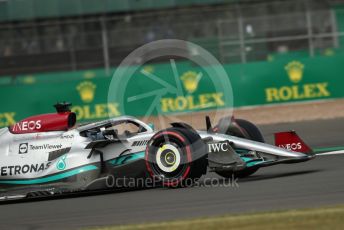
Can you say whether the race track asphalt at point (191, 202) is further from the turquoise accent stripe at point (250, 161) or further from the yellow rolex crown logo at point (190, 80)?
the yellow rolex crown logo at point (190, 80)

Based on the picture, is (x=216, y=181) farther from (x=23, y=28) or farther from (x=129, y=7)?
(x=129, y=7)

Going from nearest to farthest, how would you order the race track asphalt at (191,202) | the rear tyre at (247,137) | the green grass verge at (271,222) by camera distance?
the green grass verge at (271,222)
the race track asphalt at (191,202)
the rear tyre at (247,137)

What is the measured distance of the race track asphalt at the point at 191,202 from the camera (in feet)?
25.7

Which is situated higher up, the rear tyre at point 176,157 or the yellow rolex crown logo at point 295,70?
the yellow rolex crown logo at point 295,70

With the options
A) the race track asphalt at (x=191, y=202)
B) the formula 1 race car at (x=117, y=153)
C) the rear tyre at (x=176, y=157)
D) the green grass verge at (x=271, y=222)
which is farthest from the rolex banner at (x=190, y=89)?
the green grass verge at (x=271, y=222)

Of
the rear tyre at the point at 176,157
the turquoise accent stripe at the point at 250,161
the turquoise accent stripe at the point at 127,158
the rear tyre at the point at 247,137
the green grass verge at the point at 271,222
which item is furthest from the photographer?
the rear tyre at the point at 247,137

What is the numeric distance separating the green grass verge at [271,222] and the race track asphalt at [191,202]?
35 cm

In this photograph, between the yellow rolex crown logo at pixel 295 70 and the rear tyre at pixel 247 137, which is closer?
the rear tyre at pixel 247 137

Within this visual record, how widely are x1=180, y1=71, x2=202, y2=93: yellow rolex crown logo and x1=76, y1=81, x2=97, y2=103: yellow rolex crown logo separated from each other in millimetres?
2416

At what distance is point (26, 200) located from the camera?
10414 millimetres

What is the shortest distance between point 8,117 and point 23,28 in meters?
5.86

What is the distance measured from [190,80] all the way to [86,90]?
282 cm

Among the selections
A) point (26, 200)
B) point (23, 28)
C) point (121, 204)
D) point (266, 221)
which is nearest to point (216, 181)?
point (121, 204)

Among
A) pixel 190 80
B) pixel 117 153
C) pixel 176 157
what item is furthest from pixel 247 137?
pixel 190 80
